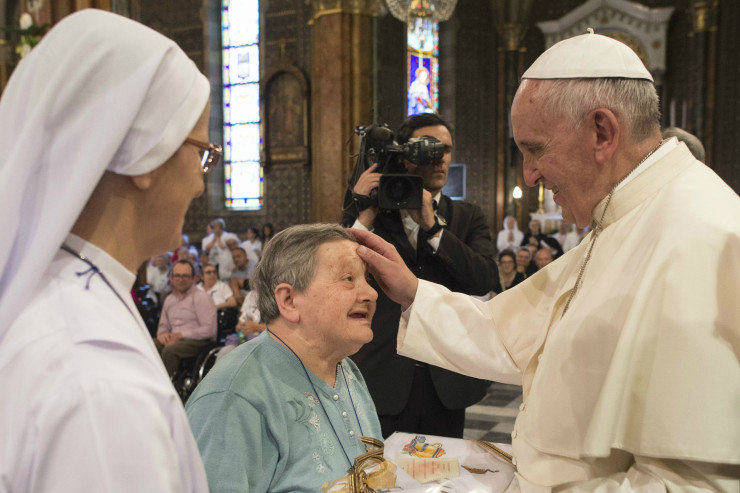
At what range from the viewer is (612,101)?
5.83ft

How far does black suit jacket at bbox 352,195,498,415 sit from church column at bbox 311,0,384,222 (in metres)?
7.23

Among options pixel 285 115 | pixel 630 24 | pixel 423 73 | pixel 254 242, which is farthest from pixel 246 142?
pixel 630 24

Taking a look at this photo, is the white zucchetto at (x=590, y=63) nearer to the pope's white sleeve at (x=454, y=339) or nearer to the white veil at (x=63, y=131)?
the pope's white sleeve at (x=454, y=339)

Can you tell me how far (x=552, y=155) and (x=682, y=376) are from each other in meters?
0.66

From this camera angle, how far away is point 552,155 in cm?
183

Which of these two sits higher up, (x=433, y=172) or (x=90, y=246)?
(x=433, y=172)

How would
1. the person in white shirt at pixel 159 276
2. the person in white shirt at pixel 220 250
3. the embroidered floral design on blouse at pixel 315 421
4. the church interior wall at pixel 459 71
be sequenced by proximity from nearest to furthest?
the embroidered floral design on blouse at pixel 315 421, the person in white shirt at pixel 159 276, the person in white shirt at pixel 220 250, the church interior wall at pixel 459 71

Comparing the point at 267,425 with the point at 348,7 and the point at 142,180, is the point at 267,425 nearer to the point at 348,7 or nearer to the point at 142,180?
the point at 142,180

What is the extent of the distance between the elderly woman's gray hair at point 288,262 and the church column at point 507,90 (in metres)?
15.0

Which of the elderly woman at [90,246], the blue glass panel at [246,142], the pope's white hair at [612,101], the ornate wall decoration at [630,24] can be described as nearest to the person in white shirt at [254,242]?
the blue glass panel at [246,142]

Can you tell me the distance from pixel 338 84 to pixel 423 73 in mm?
6502

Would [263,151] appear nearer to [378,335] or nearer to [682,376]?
[378,335]

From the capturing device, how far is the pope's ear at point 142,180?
1036 mm

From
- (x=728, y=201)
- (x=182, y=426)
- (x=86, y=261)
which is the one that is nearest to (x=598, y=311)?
(x=728, y=201)
